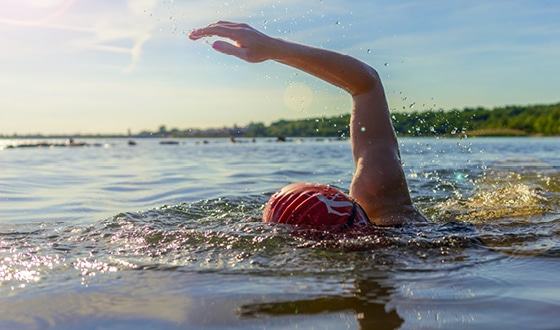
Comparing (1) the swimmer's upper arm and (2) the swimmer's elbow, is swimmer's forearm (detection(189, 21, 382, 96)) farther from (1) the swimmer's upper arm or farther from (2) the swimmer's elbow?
(1) the swimmer's upper arm

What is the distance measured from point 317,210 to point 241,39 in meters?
1.51

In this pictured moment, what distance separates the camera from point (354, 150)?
5.34 m

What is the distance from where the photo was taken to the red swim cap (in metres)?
4.43

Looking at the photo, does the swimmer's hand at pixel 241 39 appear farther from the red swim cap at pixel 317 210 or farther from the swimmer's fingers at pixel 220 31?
the red swim cap at pixel 317 210

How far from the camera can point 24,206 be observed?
306 inches

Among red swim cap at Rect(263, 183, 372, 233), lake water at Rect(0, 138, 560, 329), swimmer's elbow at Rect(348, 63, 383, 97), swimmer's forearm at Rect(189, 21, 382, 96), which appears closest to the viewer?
lake water at Rect(0, 138, 560, 329)

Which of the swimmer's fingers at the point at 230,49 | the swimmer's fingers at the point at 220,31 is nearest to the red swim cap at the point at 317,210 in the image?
the swimmer's fingers at the point at 230,49

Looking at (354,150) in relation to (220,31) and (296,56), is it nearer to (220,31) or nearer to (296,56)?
(296,56)

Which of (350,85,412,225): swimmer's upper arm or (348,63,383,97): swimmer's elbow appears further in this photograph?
(348,63,383,97): swimmer's elbow

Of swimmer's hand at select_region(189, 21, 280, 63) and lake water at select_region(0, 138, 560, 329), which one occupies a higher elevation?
swimmer's hand at select_region(189, 21, 280, 63)

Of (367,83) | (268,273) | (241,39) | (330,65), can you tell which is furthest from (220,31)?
(268,273)

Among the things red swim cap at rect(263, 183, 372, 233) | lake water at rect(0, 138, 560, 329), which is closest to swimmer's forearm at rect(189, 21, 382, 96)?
red swim cap at rect(263, 183, 372, 233)

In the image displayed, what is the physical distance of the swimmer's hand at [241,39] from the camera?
4223mm

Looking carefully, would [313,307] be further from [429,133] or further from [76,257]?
[429,133]
